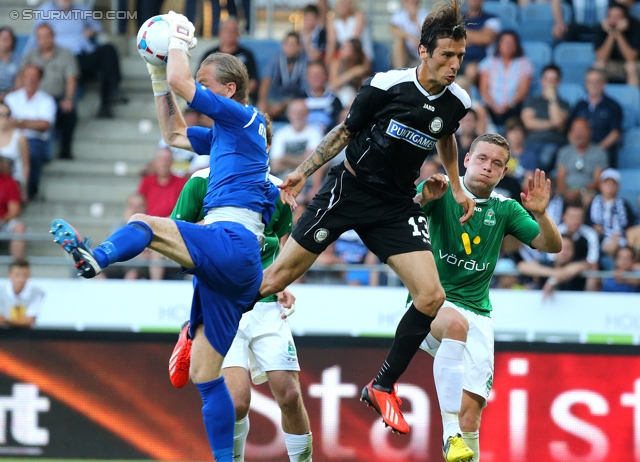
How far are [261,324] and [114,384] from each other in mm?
2328

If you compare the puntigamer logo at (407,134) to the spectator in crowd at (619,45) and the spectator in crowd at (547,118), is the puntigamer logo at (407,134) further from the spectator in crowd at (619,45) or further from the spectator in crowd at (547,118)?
the spectator in crowd at (619,45)

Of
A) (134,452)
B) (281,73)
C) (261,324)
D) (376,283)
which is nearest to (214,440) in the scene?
(261,324)

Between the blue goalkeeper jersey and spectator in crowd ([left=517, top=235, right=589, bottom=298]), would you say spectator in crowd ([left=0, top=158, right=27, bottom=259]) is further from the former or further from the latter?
the blue goalkeeper jersey

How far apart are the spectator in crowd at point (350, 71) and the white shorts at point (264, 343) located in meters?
5.95

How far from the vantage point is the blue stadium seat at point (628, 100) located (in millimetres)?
13492

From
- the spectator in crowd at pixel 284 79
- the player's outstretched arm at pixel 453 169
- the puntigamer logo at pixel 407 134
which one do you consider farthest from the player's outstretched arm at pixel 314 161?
the spectator in crowd at pixel 284 79

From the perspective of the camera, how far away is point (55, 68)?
1352 cm

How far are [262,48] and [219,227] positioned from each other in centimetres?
886

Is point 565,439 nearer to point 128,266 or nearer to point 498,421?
point 498,421

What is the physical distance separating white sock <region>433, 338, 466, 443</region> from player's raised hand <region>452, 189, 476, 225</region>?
80cm

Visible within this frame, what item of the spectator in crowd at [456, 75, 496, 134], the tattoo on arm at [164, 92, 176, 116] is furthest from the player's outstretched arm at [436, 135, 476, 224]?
the spectator in crowd at [456, 75, 496, 134]

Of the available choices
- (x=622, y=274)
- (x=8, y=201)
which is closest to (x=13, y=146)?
(x=8, y=201)

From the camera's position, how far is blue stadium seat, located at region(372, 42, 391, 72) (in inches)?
543

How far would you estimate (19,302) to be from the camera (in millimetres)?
10602
